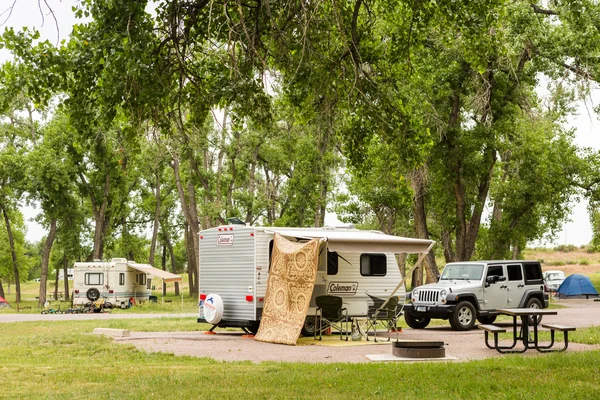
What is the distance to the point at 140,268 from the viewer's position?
36562 mm

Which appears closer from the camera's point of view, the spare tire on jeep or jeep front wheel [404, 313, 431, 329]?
the spare tire on jeep

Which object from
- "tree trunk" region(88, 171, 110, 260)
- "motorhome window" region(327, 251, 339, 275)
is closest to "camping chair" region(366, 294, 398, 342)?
"motorhome window" region(327, 251, 339, 275)

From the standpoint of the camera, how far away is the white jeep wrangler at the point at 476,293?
19.4 m

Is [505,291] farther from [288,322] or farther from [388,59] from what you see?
[388,59]

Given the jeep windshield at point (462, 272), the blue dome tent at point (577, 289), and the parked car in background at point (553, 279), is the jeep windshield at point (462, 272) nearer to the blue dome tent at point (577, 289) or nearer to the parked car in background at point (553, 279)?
the blue dome tent at point (577, 289)

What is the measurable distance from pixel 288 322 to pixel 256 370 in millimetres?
5195

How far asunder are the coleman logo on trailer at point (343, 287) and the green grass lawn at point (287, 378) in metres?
5.51

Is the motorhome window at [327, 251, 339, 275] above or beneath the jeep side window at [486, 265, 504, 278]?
above

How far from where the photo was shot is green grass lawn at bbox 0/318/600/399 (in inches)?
356

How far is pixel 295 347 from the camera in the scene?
15.5m

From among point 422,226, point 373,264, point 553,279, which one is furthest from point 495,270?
point 553,279

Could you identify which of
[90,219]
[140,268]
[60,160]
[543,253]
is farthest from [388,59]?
[543,253]

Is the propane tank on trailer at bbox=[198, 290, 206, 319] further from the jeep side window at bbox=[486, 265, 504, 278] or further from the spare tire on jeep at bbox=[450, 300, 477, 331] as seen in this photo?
the jeep side window at bbox=[486, 265, 504, 278]

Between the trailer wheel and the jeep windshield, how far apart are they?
4.83 m
